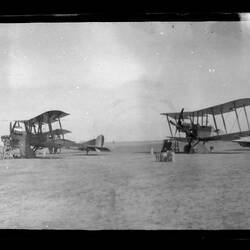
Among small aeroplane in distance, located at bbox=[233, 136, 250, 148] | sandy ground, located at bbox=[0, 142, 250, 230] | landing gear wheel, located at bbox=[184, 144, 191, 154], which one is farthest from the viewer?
landing gear wheel, located at bbox=[184, 144, 191, 154]

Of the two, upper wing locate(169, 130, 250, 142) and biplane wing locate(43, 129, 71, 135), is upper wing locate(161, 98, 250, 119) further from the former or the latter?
biplane wing locate(43, 129, 71, 135)

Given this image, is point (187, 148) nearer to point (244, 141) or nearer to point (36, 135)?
point (244, 141)

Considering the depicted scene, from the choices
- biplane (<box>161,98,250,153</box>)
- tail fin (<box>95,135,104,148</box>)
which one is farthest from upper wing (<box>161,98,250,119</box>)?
tail fin (<box>95,135,104,148</box>)

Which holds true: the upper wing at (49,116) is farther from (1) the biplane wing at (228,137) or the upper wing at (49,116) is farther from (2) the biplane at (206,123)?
(1) the biplane wing at (228,137)

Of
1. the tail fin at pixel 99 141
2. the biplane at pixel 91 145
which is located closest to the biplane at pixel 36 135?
the biplane at pixel 91 145

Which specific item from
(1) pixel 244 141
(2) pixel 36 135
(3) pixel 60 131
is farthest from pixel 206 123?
(2) pixel 36 135
